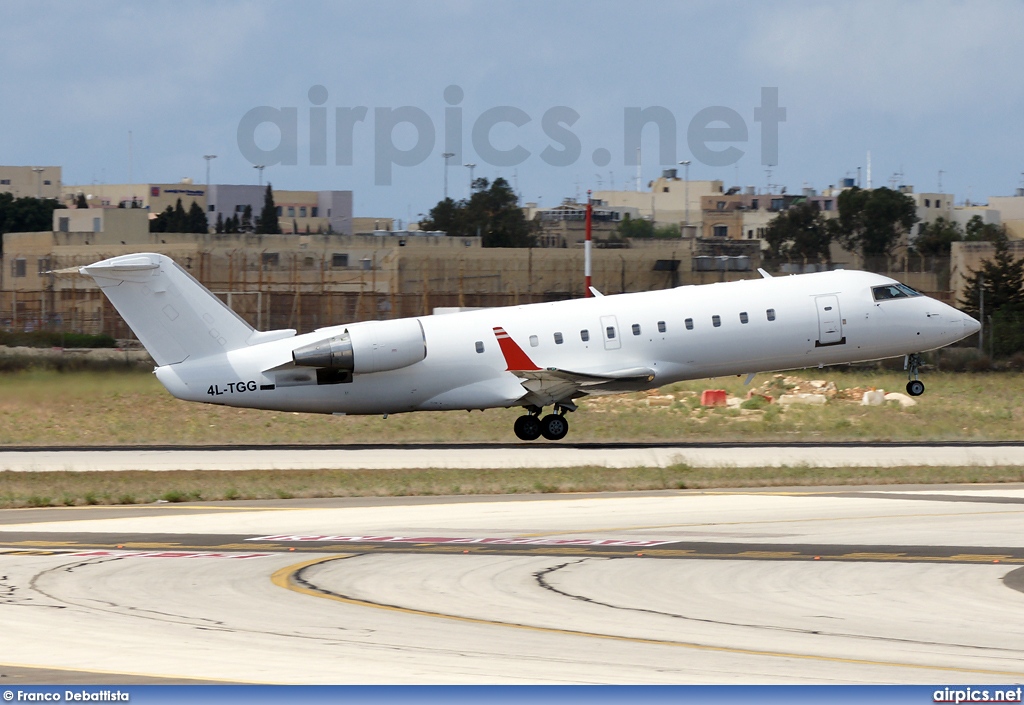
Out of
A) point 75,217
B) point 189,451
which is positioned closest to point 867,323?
point 189,451

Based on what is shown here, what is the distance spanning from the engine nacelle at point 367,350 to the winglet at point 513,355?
1.93 metres

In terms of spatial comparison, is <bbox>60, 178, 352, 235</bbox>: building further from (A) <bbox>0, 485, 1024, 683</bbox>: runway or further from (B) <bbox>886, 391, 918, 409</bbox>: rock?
(A) <bbox>0, 485, 1024, 683</bbox>: runway

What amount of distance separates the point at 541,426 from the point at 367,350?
5000 mm

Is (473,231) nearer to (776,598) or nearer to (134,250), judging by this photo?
(134,250)

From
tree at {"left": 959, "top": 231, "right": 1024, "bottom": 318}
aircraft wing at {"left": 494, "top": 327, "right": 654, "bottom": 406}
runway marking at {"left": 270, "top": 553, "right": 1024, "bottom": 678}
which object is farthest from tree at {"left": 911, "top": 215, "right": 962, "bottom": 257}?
runway marking at {"left": 270, "top": 553, "right": 1024, "bottom": 678}

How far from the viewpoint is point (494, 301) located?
6638cm

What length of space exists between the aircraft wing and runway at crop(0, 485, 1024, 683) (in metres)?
9.99

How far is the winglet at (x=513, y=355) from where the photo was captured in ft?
107

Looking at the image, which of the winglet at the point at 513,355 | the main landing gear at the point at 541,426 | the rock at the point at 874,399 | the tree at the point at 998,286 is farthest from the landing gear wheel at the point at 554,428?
the tree at the point at 998,286

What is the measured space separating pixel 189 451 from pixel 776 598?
21036 mm

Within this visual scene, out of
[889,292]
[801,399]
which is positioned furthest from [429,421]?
[889,292]

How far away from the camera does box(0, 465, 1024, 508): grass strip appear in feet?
80.3

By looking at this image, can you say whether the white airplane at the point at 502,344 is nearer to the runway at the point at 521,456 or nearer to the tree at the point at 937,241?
the runway at the point at 521,456

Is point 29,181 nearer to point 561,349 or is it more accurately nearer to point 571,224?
point 571,224
